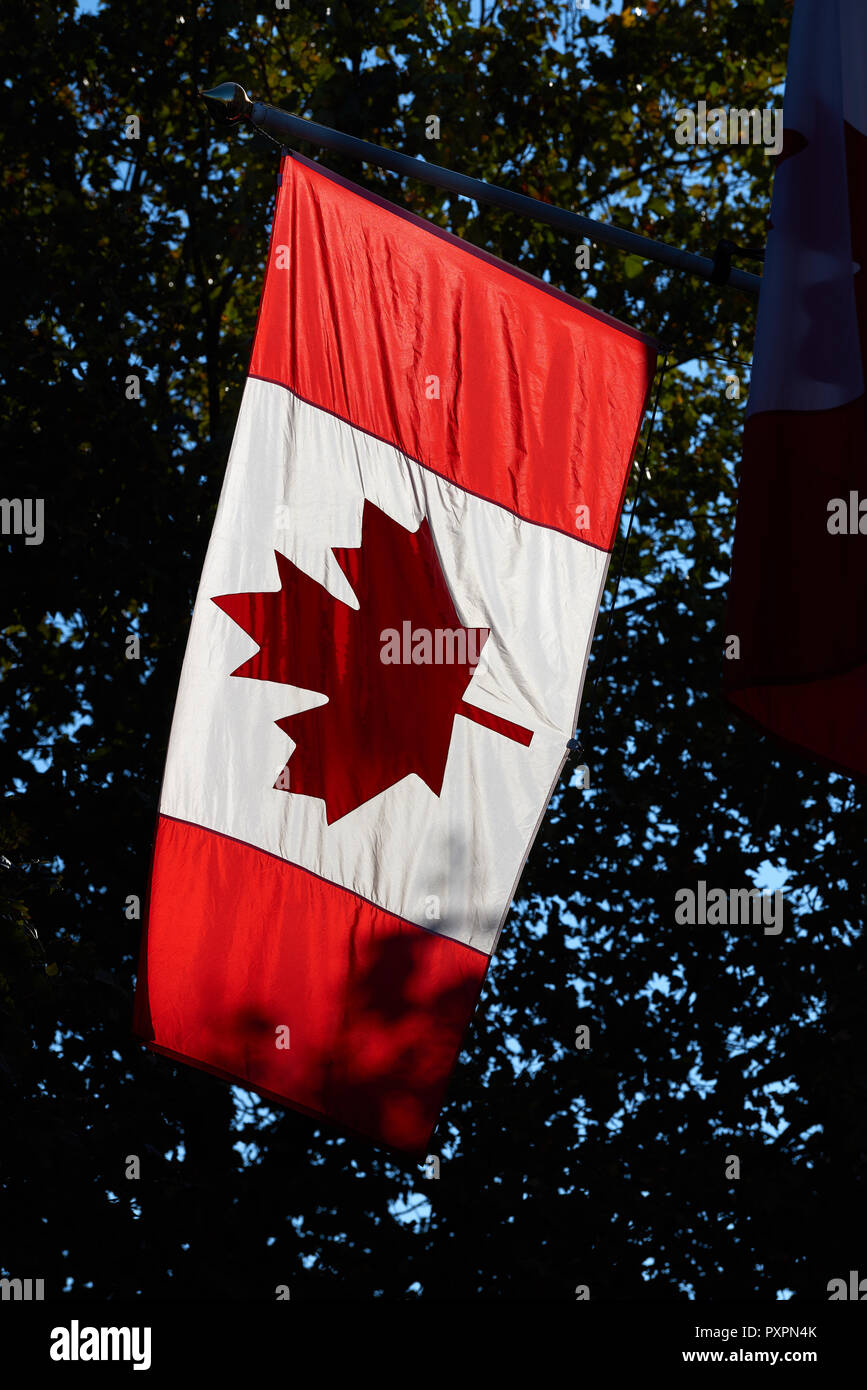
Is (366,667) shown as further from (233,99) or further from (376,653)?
(233,99)

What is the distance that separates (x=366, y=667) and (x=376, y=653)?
6 centimetres

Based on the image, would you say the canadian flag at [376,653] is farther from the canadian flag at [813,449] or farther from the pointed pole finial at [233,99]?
the canadian flag at [813,449]

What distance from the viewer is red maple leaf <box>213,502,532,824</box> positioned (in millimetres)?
4195

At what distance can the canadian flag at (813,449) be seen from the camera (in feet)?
9.60

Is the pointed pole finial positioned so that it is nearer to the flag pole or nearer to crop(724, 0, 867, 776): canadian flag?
the flag pole

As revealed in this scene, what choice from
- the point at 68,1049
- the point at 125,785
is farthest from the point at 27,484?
the point at 68,1049

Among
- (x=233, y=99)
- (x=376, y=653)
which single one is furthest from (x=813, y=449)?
(x=233, y=99)

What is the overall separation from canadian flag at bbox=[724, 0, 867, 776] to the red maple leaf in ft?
4.59

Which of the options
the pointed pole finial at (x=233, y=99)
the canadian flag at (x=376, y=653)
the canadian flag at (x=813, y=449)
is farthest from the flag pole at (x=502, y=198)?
the canadian flag at (x=813, y=449)

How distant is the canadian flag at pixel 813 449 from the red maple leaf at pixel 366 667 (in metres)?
1.40

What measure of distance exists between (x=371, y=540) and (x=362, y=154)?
1134 mm

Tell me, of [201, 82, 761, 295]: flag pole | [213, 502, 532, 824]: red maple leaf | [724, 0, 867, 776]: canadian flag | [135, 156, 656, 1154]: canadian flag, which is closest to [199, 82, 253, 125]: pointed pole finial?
[201, 82, 761, 295]: flag pole

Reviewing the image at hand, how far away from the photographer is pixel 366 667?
14.0ft

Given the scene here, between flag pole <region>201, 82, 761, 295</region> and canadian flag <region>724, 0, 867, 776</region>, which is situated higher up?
flag pole <region>201, 82, 761, 295</region>
